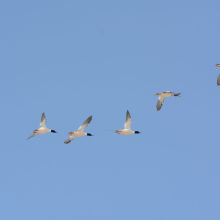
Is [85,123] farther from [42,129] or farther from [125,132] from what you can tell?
[42,129]

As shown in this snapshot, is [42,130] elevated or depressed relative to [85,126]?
depressed

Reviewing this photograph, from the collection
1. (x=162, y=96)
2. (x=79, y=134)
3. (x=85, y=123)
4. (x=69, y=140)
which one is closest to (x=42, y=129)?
(x=69, y=140)

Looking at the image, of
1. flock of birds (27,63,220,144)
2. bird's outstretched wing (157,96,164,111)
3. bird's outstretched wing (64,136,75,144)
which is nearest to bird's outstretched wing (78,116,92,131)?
flock of birds (27,63,220,144)

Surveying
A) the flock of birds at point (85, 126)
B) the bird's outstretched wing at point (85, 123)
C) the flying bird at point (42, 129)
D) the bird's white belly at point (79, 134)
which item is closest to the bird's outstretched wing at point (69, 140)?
the flock of birds at point (85, 126)

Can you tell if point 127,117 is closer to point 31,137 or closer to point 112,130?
point 112,130

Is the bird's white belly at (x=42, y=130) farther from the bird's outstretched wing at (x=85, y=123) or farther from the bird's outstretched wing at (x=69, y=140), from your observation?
the bird's outstretched wing at (x=85, y=123)

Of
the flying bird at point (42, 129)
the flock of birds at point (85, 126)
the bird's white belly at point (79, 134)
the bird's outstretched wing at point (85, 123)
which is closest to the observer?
the flock of birds at point (85, 126)

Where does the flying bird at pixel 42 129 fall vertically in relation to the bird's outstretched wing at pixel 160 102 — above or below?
below

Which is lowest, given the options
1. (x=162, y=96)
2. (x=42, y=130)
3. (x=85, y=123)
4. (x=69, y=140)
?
(x=69, y=140)

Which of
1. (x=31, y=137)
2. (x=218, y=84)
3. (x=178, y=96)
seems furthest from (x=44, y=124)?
(x=218, y=84)

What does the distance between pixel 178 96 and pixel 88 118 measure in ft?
27.2

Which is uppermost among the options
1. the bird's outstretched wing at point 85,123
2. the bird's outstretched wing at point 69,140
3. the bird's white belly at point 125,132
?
the bird's outstretched wing at point 85,123

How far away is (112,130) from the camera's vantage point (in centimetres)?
5325

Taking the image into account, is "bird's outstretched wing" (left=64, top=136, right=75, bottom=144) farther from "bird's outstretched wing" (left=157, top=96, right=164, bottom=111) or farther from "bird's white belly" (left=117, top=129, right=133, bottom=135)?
"bird's outstretched wing" (left=157, top=96, right=164, bottom=111)
